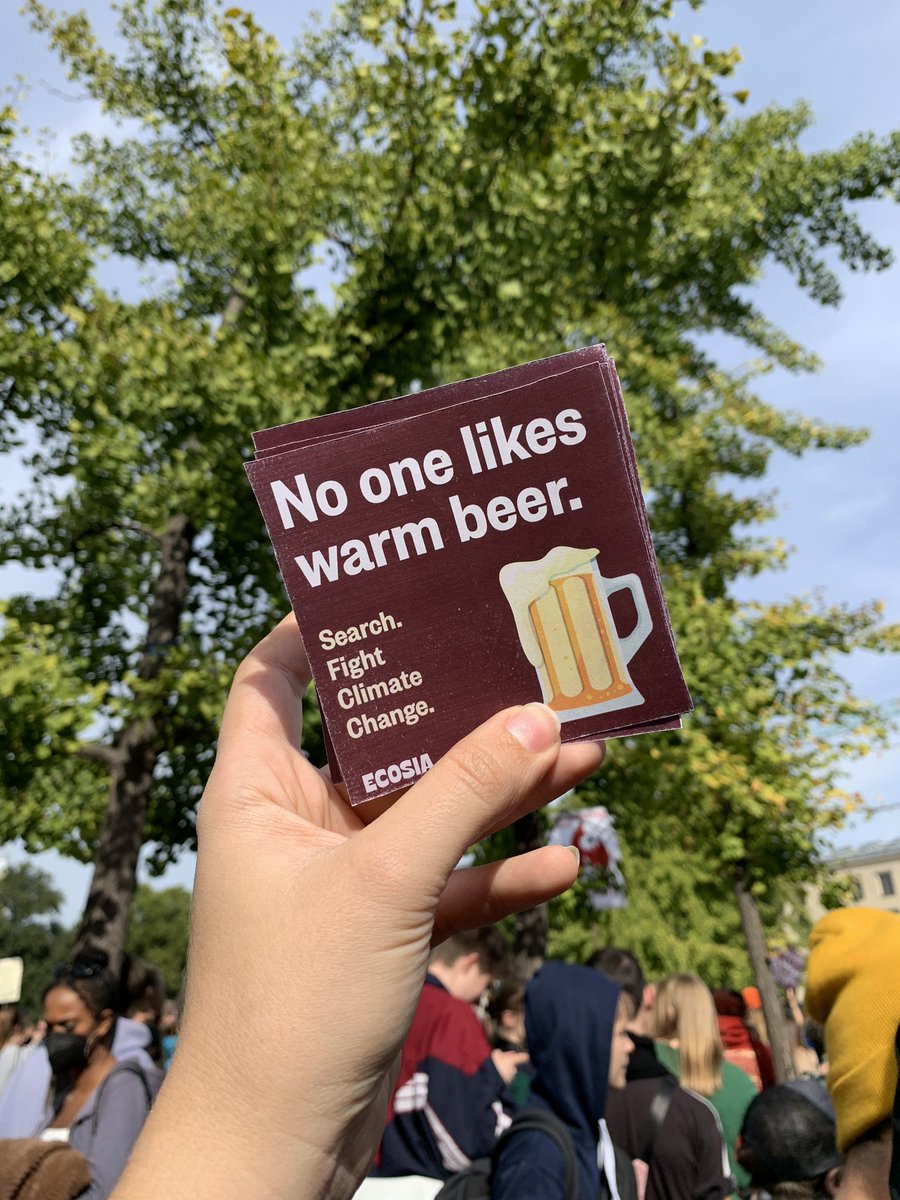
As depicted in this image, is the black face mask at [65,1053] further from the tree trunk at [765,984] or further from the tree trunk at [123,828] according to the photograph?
the tree trunk at [765,984]

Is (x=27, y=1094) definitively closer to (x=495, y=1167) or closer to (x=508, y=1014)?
(x=508, y=1014)

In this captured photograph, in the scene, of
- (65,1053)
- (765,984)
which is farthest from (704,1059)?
(765,984)

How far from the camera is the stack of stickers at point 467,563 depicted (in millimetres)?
1687

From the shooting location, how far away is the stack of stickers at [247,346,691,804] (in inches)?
66.4

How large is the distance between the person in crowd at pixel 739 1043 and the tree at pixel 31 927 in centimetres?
5211

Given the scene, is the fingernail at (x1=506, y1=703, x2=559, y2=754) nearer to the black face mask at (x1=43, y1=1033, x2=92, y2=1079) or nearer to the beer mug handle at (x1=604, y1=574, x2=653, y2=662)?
the beer mug handle at (x1=604, y1=574, x2=653, y2=662)

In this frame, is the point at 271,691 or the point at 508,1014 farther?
the point at 508,1014

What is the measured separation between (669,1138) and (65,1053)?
8.81ft

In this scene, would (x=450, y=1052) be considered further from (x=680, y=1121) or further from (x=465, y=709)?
(x=465, y=709)

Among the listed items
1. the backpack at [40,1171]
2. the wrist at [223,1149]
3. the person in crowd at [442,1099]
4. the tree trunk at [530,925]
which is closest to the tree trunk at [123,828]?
the tree trunk at [530,925]

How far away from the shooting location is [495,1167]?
2.90 m

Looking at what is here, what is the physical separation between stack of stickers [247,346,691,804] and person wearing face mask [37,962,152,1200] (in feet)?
9.37

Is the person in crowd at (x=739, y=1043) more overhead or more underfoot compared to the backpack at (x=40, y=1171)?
→ more underfoot

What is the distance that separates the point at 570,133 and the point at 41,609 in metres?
7.19
